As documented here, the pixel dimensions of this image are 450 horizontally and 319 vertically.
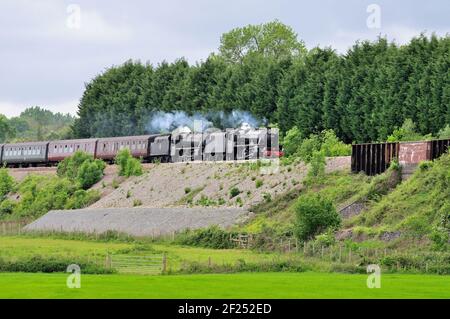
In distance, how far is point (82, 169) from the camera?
362ft

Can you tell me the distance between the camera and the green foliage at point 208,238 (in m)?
75.4

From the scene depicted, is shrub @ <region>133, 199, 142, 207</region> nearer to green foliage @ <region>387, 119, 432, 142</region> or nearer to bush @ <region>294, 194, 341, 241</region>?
green foliage @ <region>387, 119, 432, 142</region>

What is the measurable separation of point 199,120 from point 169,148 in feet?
49.2

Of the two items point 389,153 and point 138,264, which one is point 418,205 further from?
point 138,264

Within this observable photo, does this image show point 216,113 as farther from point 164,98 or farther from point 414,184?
point 414,184

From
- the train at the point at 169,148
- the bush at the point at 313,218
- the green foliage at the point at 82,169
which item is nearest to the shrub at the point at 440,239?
the bush at the point at 313,218

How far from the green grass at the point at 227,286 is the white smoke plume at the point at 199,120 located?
62.2m

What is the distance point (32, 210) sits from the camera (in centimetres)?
10569

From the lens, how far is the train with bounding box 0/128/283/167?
99.4 meters

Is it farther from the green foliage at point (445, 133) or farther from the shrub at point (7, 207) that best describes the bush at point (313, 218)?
the shrub at point (7, 207)

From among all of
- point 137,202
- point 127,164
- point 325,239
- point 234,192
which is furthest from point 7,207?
point 325,239

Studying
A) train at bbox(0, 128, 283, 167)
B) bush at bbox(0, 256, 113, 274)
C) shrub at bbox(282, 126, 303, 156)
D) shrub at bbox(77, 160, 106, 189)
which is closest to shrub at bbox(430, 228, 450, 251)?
bush at bbox(0, 256, 113, 274)
